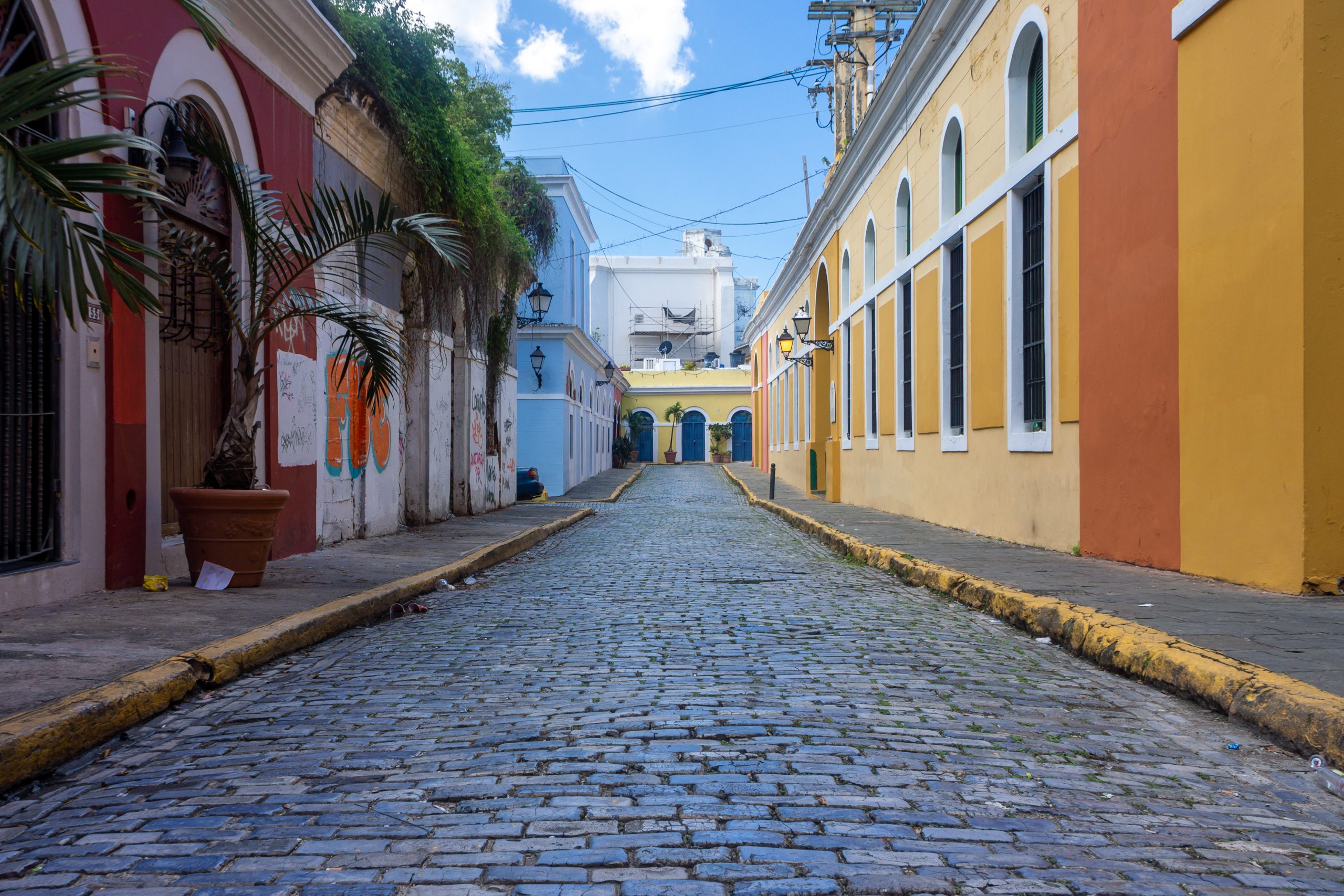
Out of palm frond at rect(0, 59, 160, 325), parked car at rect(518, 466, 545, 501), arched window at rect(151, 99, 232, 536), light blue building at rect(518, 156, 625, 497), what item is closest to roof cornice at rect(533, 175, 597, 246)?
light blue building at rect(518, 156, 625, 497)

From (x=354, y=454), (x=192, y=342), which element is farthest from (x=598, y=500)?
(x=192, y=342)

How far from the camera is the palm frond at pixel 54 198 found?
3.35m

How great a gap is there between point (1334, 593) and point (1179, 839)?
3881 millimetres

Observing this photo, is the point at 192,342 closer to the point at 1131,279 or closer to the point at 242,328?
the point at 242,328

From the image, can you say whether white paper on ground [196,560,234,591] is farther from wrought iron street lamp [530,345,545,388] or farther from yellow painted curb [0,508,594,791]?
wrought iron street lamp [530,345,545,388]

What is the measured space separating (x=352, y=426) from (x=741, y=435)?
4429 centimetres

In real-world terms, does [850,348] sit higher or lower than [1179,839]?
higher

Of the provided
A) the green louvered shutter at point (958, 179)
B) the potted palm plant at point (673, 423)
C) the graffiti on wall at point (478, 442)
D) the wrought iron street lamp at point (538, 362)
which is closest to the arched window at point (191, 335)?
the graffiti on wall at point (478, 442)

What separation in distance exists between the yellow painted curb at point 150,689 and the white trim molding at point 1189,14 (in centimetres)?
Answer: 666

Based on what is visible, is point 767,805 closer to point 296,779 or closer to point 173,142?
point 296,779

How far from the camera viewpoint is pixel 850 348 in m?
19.4

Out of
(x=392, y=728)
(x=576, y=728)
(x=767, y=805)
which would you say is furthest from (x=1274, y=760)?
(x=392, y=728)

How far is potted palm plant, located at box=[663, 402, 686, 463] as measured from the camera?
5334cm

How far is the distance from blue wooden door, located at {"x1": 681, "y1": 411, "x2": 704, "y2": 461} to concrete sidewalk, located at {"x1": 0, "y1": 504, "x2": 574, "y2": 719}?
146 feet
